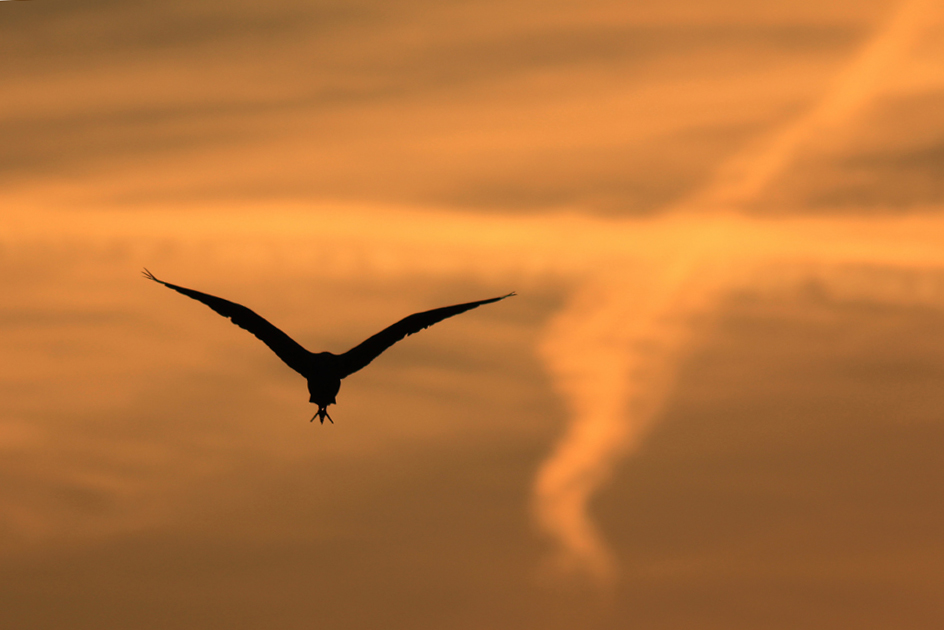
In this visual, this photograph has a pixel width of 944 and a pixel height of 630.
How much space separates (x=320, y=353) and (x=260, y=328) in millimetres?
1764

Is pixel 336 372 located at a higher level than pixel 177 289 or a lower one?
lower

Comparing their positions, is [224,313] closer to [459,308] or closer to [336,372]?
[336,372]

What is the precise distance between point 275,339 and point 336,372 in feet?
6.10

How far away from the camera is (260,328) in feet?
94.2

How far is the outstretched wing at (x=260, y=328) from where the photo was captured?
2862cm

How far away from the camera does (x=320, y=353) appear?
28547 millimetres

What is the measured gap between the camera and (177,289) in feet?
96.7

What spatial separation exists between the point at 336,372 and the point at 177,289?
506 centimetres

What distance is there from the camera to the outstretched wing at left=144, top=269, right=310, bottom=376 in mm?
28625

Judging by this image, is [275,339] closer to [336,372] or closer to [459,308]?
[336,372]

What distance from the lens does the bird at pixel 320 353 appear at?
2861cm

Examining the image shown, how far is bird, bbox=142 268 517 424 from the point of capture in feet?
93.9

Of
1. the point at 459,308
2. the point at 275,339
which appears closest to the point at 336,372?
the point at 275,339

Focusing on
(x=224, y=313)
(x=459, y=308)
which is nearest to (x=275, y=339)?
(x=224, y=313)
